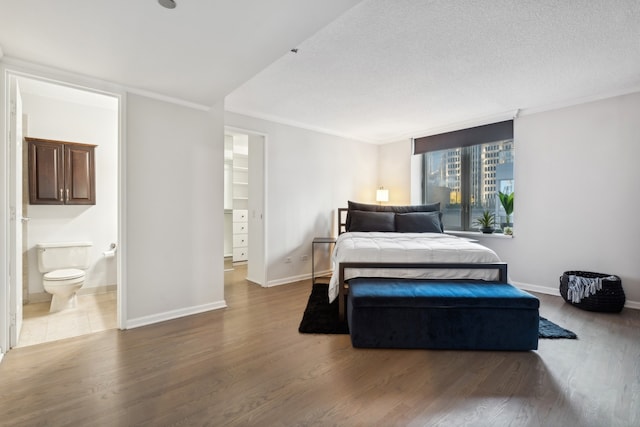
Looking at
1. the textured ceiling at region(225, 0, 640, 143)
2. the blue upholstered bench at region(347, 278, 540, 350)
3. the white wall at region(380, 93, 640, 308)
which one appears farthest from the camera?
the white wall at region(380, 93, 640, 308)

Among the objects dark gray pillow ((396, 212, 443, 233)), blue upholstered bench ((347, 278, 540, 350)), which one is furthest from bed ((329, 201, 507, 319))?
dark gray pillow ((396, 212, 443, 233))

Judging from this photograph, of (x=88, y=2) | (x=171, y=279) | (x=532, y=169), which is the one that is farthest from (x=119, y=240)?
(x=532, y=169)

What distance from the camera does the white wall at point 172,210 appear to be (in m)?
2.68

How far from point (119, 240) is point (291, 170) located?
7.93ft

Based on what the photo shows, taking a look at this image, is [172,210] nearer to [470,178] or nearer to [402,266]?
[402,266]

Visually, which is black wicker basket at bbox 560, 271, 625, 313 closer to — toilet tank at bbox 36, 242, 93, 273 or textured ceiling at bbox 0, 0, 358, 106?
textured ceiling at bbox 0, 0, 358, 106

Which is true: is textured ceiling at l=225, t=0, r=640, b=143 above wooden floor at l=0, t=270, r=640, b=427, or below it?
above

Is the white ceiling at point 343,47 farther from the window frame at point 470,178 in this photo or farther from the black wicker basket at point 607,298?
A: the black wicker basket at point 607,298

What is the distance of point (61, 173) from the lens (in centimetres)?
343

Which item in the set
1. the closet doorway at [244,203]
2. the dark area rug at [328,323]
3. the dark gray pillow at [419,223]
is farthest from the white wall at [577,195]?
the closet doorway at [244,203]

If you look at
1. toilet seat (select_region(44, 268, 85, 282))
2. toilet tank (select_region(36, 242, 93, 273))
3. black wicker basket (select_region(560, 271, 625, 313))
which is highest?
toilet tank (select_region(36, 242, 93, 273))

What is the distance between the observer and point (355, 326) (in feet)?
7.46

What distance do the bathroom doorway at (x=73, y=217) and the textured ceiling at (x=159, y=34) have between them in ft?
2.83

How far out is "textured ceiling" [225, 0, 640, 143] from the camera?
6.42ft
